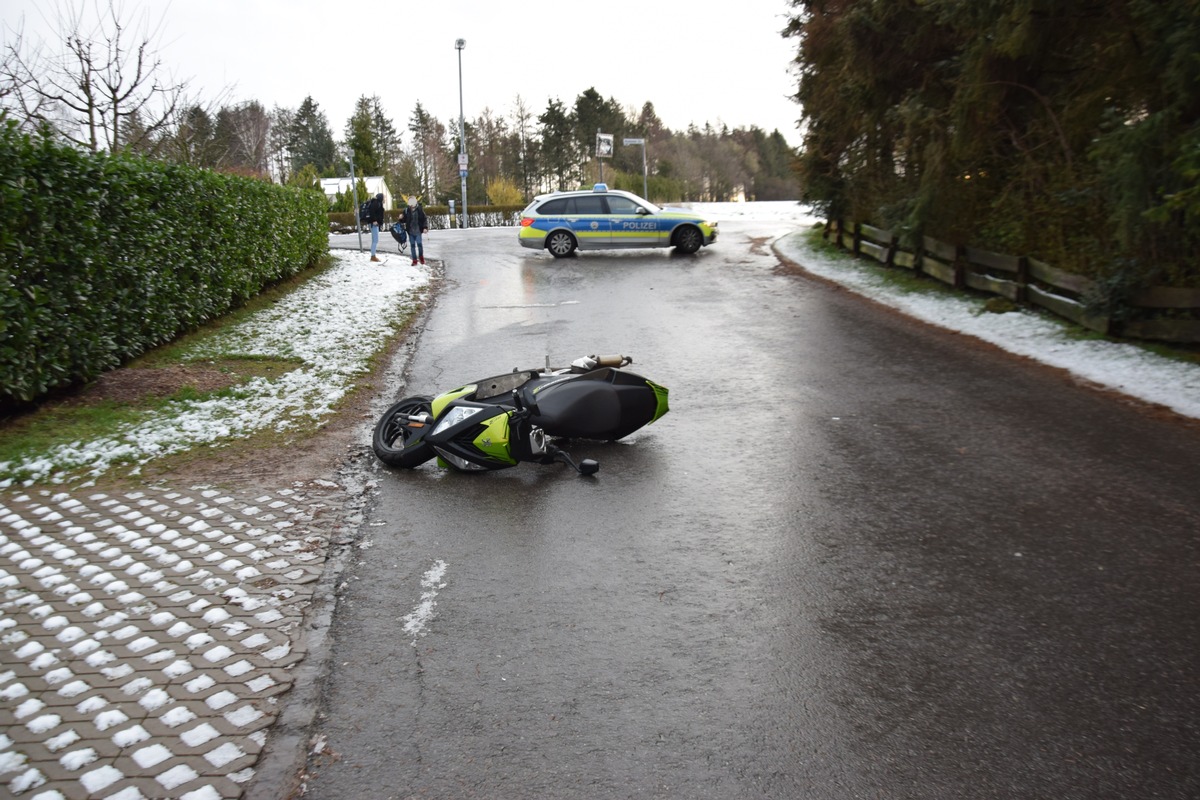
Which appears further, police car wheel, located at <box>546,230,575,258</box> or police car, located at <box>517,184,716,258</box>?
police car wheel, located at <box>546,230,575,258</box>

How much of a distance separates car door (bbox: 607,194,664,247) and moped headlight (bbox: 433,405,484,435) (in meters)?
17.7

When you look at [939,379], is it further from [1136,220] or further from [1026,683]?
[1026,683]

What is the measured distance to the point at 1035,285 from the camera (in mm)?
13289

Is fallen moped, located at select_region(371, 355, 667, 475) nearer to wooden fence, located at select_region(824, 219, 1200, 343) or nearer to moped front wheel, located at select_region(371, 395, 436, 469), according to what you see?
moped front wheel, located at select_region(371, 395, 436, 469)

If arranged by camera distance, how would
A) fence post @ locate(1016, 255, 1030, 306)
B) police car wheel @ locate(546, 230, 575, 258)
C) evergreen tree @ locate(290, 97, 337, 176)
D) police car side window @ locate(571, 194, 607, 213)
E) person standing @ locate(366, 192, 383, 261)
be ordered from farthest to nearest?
evergreen tree @ locate(290, 97, 337, 176) < person standing @ locate(366, 192, 383, 261) < police car wheel @ locate(546, 230, 575, 258) < police car side window @ locate(571, 194, 607, 213) < fence post @ locate(1016, 255, 1030, 306)

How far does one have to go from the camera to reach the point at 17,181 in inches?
316

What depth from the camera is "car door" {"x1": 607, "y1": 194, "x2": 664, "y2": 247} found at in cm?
2392

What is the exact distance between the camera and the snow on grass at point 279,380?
24.6ft

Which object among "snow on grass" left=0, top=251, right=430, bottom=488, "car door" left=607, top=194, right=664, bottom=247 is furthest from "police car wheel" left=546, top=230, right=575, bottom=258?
"snow on grass" left=0, top=251, right=430, bottom=488

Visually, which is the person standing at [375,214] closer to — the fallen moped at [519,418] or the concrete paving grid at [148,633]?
the fallen moped at [519,418]

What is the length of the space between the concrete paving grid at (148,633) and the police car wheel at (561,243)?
18.2 m

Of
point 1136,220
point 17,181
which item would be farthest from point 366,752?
point 1136,220

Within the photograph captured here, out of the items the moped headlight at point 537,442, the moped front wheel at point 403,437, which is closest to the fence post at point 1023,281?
the moped headlight at point 537,442

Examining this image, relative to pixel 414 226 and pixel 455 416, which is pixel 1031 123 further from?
pixel 414 226
